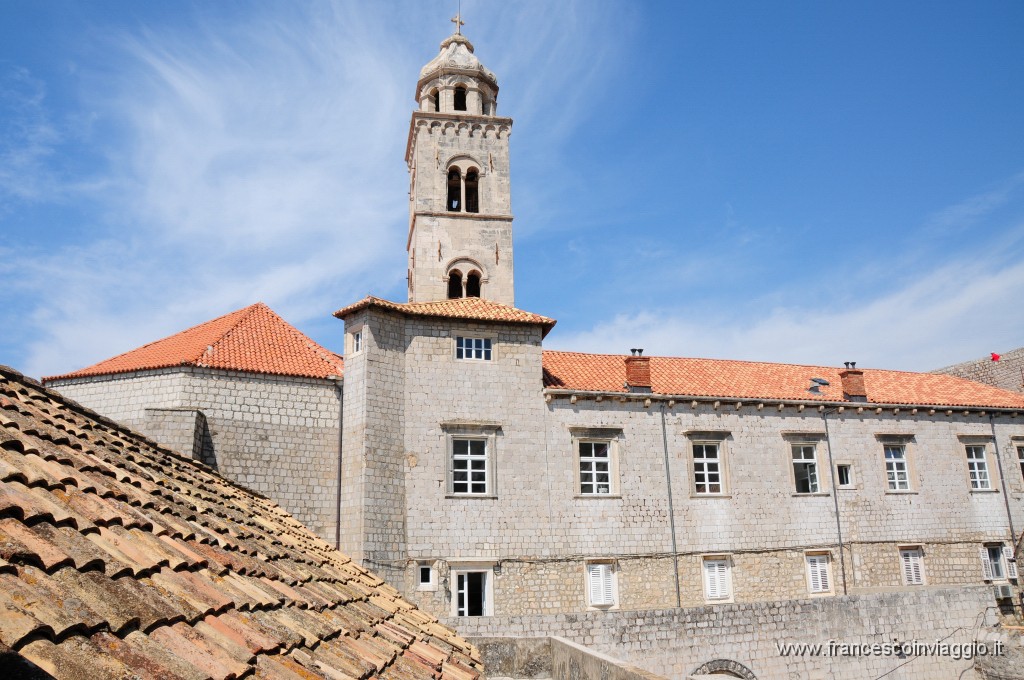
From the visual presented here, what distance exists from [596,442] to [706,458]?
372 cm

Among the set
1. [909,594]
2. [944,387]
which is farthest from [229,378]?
[944,387]

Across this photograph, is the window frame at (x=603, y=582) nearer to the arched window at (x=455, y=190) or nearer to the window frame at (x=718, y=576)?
the window frame at (x=718, y=576)

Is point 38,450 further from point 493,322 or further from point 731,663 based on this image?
point 493,322

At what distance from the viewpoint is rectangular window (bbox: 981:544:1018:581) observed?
84.6 ft

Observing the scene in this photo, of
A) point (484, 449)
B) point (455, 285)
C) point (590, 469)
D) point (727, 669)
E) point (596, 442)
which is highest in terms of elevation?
point (455, 285)

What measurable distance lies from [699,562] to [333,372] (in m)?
11.8

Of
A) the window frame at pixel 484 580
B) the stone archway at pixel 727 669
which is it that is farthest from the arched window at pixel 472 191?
the stone archway at pixel 727 669

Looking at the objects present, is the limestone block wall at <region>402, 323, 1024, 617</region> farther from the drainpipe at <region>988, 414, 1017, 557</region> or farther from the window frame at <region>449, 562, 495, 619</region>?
the drainpipe at <region>988, 414, 1017, 557</region>

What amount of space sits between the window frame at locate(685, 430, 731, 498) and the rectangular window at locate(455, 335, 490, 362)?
261 inches

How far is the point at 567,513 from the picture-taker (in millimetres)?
21281

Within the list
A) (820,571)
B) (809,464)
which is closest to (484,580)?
(820,571)

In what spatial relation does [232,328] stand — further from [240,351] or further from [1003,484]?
[1003,484]

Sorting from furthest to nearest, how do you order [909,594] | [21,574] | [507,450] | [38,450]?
[507,450] < [909,594] < [38,450] < [21,574]

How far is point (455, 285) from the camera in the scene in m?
26.5
